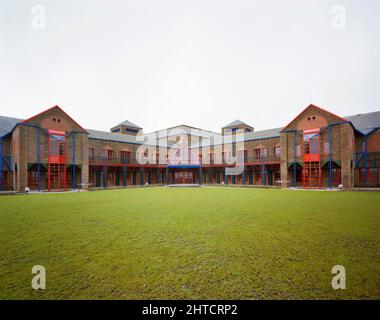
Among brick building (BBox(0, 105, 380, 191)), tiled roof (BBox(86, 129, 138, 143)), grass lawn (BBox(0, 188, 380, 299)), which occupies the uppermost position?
tiled roof (BBox(86, 129, 138, 143))

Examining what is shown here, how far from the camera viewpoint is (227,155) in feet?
106

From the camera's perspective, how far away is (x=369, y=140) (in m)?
23.7

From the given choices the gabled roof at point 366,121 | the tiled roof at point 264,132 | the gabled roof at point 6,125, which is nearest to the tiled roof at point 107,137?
the tiled roof at point 264,132

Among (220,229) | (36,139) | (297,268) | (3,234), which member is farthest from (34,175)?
(297,268)

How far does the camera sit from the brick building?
66.2 ft

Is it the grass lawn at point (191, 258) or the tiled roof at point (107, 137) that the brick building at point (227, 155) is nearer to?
the tiled roof at point (107, 137)

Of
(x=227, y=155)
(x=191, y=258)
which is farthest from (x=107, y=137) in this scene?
(x=191, y=258)

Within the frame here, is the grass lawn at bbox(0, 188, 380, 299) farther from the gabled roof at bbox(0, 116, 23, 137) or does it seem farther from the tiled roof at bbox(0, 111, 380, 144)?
the tiled roof at bbox(0, 111, 380, 144)

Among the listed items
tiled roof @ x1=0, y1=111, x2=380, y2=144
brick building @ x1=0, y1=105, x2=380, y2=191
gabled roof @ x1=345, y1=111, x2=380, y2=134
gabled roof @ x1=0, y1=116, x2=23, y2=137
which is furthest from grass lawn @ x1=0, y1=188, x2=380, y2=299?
gabled roof @ x1=345, y1=111, x2=380, y2=134

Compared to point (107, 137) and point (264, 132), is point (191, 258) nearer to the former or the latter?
point (107, 137)

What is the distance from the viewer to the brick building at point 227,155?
2019 centimetres

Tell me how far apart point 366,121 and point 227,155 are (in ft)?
60.5
